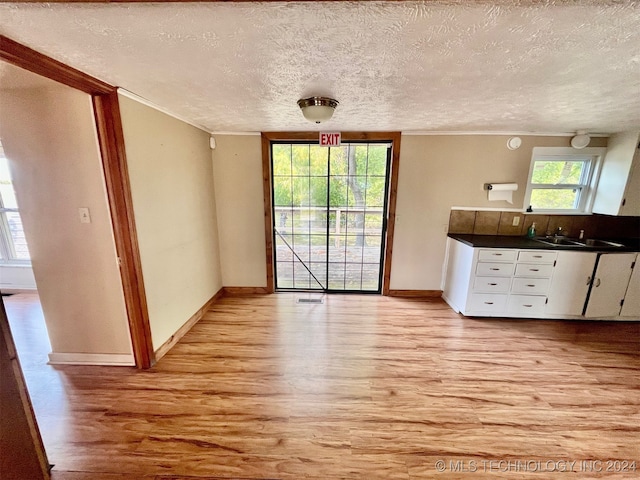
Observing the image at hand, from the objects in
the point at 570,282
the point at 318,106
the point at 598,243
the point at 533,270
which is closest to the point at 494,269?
the point at 533,270

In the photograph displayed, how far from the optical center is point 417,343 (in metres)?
2.46

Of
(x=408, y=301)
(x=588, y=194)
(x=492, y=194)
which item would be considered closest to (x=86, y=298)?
(x=408, y=301)

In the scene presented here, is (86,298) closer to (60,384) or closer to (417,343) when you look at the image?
(60,384)

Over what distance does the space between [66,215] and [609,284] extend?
508cm

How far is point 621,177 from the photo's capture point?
2746 millimetres

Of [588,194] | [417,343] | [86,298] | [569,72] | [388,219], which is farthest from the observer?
[388,219]

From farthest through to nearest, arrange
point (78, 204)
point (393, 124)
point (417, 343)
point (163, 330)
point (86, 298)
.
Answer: point (393, 124)
point (417, 343)
point (163, 330)
point (86, 298)
point (78, 204)

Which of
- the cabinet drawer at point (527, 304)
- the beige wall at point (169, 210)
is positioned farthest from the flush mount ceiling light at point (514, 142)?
the beige wall at point (169, 210)

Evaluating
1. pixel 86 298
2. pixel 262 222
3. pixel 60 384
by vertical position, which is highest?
pixel 262 222

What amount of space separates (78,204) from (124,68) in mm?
1063

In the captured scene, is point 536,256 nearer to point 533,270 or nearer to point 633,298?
point 533,270

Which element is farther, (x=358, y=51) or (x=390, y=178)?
(x=390, y=178)

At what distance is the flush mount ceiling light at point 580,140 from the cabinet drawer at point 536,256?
1.31m

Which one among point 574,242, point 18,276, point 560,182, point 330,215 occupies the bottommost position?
point 18,276
